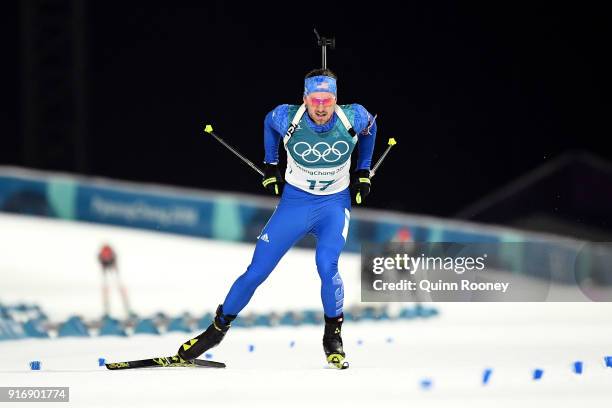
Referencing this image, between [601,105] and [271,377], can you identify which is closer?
[271,377]

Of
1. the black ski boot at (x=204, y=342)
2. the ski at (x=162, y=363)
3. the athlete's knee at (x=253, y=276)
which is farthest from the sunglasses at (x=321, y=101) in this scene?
the ski at (x=162, y=363)

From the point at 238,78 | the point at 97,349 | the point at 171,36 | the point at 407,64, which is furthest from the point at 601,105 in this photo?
the point at 97,349

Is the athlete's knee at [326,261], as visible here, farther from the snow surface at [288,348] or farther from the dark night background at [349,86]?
the dark night background at [349,86]

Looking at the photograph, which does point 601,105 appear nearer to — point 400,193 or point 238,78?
point 400,193

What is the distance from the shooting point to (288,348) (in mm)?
7207

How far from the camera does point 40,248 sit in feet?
49.2

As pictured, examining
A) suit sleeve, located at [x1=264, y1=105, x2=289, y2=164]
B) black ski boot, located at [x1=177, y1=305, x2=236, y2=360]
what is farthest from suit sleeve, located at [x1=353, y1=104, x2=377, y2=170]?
black ski boot, located at [x1=177, y1=305, x2=236, y2=360]

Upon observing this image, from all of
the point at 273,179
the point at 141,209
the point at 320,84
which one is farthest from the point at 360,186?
the point at 141,209

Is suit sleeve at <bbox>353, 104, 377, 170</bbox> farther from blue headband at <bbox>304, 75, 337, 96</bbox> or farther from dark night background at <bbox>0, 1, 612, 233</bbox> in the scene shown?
Result: dark night background at <bbox>0, 1, 612, 233</bbox>

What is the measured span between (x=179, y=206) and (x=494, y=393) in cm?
1164

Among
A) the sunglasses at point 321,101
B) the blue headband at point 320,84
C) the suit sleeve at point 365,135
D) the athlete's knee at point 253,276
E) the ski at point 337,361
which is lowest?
the ski at point 337,361

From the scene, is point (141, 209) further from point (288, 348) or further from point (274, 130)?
point (274, 130)

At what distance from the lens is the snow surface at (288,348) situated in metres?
4.68

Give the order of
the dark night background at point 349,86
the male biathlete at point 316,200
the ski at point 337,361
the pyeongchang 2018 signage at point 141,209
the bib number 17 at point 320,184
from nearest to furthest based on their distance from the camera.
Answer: the ski at point 337,361, the male biathlete at point 316,200, the bib number 17 at point 320,184, the pyeongchang 2018 signage at point 141,209, the dark night background at point 349,86
